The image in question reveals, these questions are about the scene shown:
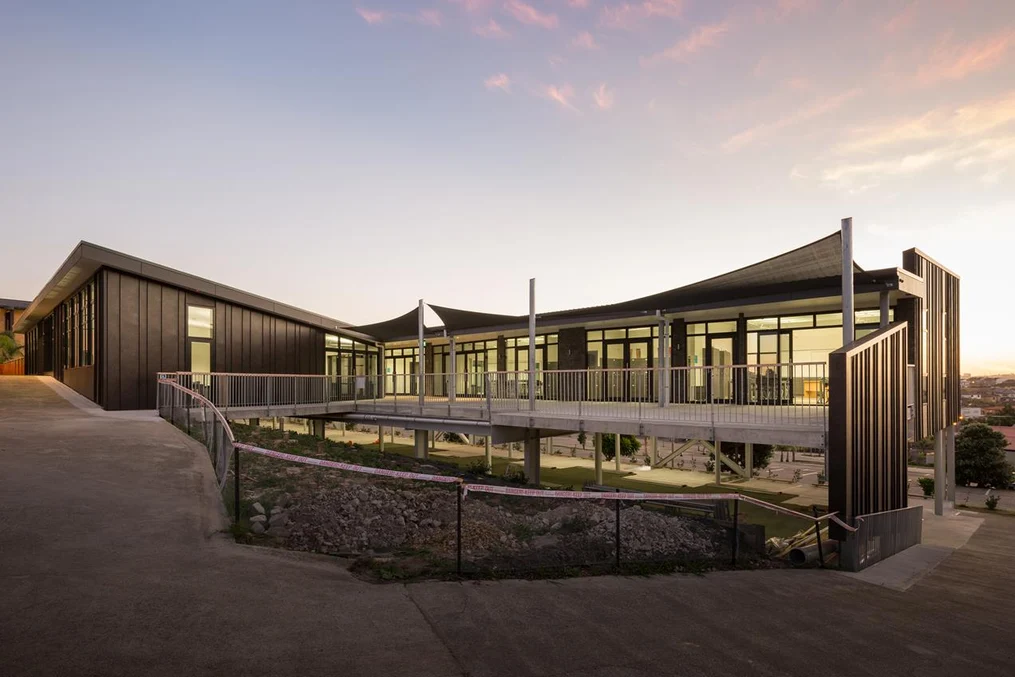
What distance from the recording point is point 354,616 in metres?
4.04

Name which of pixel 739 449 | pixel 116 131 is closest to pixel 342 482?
pixel 116 131

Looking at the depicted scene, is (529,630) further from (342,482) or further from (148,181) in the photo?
(148,181)

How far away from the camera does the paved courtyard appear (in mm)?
3402

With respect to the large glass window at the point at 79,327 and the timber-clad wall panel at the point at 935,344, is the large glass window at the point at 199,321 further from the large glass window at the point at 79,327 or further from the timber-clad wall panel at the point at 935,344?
the timber-clad wall panel at the point at 935,344

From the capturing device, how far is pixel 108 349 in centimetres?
1738

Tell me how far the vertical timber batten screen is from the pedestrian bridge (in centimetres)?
79

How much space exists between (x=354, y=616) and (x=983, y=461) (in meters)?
34.7

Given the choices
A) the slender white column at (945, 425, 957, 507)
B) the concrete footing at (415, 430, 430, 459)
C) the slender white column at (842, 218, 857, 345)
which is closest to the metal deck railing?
the concrete footing at (415, 430, 430, 459)

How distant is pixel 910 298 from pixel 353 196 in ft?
73.0

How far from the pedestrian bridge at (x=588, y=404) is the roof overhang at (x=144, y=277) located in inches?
136

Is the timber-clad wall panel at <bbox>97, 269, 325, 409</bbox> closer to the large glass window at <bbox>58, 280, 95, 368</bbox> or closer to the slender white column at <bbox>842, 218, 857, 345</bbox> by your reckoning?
the large glass window at <bbox>58, 280, 95, 368</bbox>

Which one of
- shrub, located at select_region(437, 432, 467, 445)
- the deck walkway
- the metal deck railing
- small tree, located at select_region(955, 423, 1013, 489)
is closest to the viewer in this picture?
the deck walkway

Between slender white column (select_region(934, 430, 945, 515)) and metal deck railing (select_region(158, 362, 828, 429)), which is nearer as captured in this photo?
metal deck railing (select_region(158, 362, 828, 429))

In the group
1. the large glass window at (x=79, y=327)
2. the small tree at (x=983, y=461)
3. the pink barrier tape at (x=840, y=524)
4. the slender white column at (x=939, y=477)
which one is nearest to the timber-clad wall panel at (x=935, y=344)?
the slender white column at (x=939, y=477)
